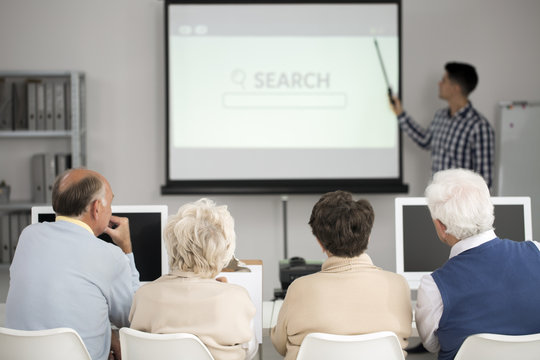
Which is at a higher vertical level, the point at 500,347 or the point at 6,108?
the point at 6,108

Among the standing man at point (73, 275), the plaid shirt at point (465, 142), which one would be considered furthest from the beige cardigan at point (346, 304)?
the plaid shirt at point (465, 142)

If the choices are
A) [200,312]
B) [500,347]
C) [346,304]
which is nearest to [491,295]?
[500,347]

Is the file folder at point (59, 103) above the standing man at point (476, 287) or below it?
above

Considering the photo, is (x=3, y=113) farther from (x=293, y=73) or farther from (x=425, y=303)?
(x=425, y=303)

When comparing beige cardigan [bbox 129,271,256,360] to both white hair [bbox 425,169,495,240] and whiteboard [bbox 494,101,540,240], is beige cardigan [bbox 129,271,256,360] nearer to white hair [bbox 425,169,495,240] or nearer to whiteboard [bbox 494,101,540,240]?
white hair [bbox 425,169,495,240]

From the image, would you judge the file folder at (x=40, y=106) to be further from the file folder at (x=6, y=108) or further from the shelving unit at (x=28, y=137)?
the file folder at (x=6, y=108)

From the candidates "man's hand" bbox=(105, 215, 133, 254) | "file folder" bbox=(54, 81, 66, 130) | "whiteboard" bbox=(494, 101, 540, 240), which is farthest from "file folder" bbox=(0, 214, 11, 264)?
"whiteboard" bbox=(494, 101, 540, 240)

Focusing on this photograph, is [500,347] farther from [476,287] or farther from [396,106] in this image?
[396,106]

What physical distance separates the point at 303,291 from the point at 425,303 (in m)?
0.35

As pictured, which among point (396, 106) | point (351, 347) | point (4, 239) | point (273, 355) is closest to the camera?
point (351, 347)

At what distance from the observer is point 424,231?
218 centimetres

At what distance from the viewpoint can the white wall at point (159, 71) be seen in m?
4.07

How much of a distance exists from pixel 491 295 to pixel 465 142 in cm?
255

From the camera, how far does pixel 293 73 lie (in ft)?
13.2
